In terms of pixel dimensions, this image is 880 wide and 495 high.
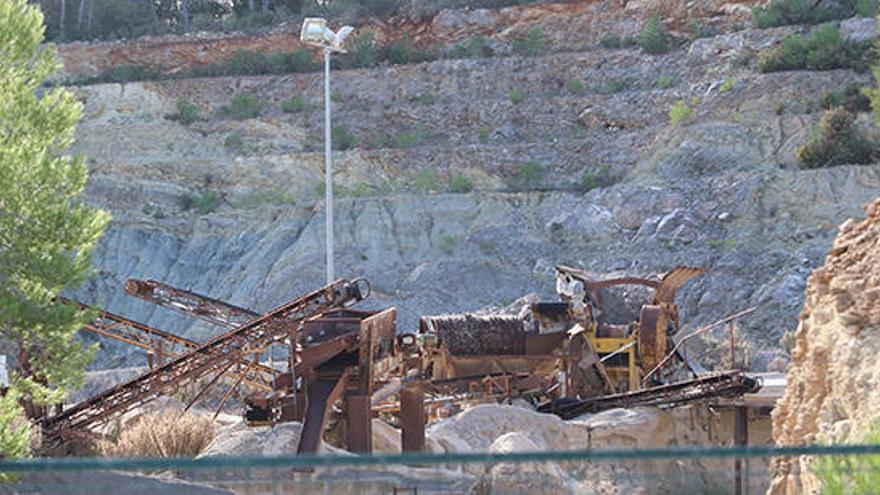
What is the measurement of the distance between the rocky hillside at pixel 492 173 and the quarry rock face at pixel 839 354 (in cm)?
2662

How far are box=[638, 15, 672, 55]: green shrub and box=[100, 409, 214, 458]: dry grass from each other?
41.7 meters

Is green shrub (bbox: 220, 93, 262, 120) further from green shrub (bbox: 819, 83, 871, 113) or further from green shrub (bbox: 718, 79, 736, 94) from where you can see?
green shrub (bbox: 819, 83, 871, 113)

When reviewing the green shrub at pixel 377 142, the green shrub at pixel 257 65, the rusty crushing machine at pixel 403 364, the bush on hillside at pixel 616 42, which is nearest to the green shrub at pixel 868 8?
the bush on hillside at pixel 616 42

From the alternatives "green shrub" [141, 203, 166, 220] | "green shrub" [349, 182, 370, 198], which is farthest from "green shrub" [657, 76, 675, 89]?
"green shrub" [141, 203, 166, 220]

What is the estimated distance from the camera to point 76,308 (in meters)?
18.1

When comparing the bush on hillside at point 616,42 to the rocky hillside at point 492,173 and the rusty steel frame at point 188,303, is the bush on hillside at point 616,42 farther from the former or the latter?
the rusty steel frame at point 188,303

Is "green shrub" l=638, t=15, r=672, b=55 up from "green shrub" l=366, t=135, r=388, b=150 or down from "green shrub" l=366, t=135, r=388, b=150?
up

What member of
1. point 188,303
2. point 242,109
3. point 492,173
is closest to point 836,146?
point 492,173

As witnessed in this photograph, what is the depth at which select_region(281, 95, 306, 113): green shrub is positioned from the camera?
6275 cm

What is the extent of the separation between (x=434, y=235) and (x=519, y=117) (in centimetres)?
982

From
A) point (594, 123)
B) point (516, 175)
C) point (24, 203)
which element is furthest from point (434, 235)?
point (24, 203)

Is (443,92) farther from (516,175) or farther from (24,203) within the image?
(24,203)

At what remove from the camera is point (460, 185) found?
55.5m

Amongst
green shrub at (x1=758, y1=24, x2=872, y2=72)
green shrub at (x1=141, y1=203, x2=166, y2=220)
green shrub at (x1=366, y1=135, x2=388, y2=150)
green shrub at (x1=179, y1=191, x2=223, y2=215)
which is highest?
green shrub at (x1=758, y1=24, x2=872, y2=72)
